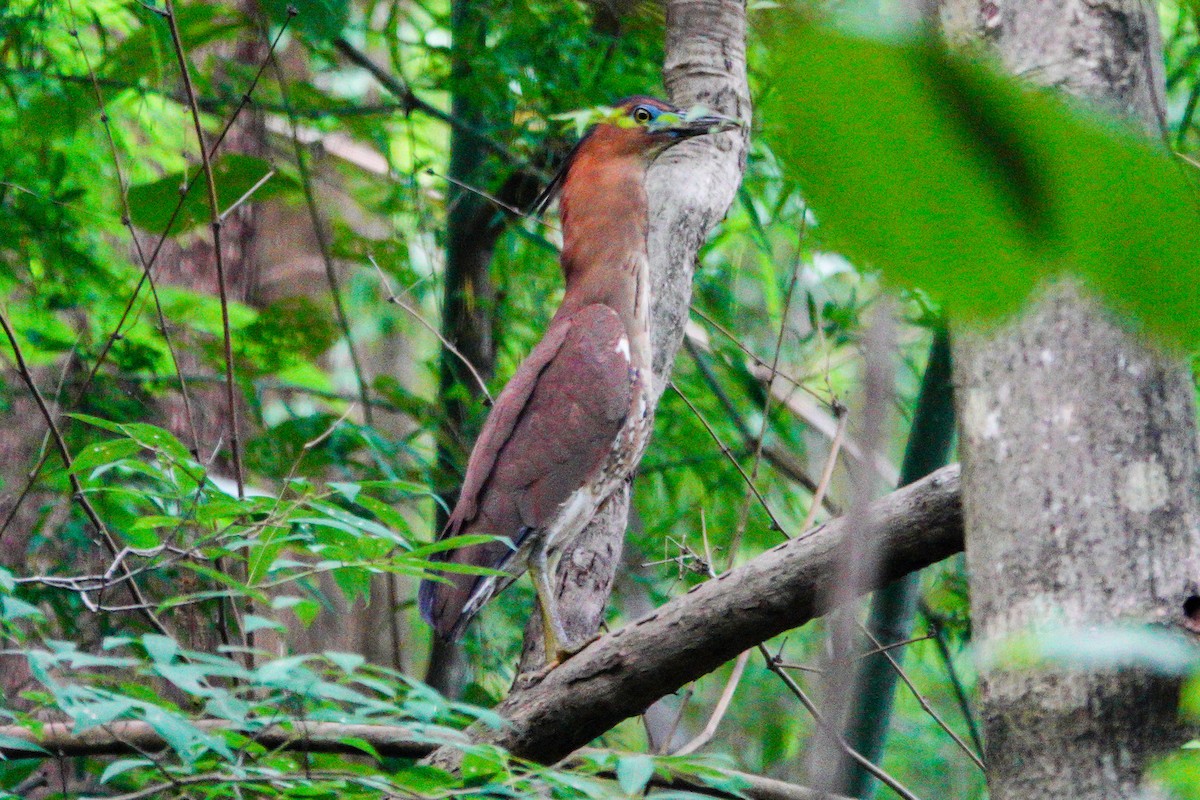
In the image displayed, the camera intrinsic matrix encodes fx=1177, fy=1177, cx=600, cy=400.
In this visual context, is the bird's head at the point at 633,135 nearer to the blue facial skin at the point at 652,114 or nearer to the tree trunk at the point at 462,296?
the blue facial skin at the point at 652,114

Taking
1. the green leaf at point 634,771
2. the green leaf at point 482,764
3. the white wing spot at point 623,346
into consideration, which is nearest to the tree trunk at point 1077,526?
the green leaf at point 634,771

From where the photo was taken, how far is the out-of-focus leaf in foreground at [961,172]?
1.34 ft

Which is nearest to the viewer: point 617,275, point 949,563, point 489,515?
point 489,515

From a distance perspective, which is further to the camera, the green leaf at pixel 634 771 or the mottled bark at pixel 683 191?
the mottled bark at pixel 683 191

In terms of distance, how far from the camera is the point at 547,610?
3146 mm

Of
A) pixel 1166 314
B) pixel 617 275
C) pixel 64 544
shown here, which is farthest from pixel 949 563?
pixel 1166 314

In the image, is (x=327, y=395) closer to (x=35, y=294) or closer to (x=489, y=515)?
(x=35, y=294)

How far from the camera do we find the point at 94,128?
5.04m

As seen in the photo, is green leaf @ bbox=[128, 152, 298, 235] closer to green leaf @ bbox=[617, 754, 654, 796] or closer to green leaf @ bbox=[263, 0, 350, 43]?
green leaf @ bbox=[263, 0, 350, 43]

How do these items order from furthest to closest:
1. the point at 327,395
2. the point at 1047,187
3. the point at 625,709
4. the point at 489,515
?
the point at 327,395
the point at 489,515
the point at 625,709
the point at 1047,187

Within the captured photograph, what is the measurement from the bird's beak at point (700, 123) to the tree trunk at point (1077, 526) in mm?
2336

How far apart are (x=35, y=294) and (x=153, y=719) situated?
3142mm

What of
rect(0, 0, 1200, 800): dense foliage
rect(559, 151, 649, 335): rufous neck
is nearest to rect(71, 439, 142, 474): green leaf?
rect(0, 0, 1200, 800): dense foliage

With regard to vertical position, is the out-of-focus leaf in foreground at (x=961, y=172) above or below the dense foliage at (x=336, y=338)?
below
